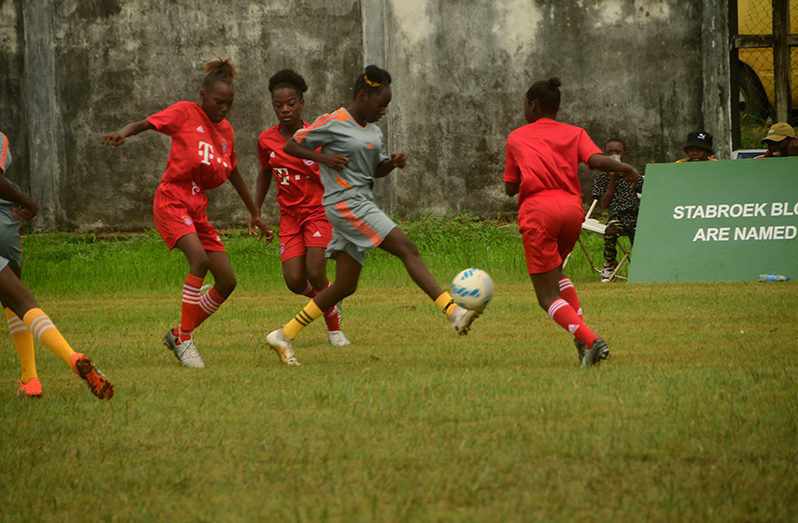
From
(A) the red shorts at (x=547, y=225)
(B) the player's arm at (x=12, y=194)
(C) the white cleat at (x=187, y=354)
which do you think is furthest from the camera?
(C) the white cleat at (x=187, y=354)

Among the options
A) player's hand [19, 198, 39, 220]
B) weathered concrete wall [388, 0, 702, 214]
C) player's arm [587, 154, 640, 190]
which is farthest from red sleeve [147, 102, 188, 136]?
weathered concrete wall [388, 0, 702, 214]

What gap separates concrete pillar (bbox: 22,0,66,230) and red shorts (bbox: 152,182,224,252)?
31.7 feet

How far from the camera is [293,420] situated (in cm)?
369

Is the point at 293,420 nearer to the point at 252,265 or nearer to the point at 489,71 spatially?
the point at 252,265

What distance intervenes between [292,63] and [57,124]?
14.3 feet

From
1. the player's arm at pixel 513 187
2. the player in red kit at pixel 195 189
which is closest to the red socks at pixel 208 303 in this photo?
the player in red kit at pixel 195 189

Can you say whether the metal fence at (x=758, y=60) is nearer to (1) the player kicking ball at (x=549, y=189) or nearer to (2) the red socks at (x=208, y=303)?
(1) the player kicking ball at (x=549, y=189)

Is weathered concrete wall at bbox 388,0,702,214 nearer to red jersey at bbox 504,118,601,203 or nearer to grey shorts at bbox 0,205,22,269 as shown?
red jersey at bbox 504,118,601,203

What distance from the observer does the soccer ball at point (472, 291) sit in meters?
4.82

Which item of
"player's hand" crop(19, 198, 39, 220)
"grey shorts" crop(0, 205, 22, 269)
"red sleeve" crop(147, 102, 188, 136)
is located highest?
"red sleeve" crop(147, 102, 188, 136)

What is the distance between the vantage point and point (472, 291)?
4836 millimetres

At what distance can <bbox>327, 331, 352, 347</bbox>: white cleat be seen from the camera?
6.52m

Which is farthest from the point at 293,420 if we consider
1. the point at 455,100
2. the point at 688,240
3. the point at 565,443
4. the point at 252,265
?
the point at 455,100

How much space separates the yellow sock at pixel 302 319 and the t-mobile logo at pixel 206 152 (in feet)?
4.18
